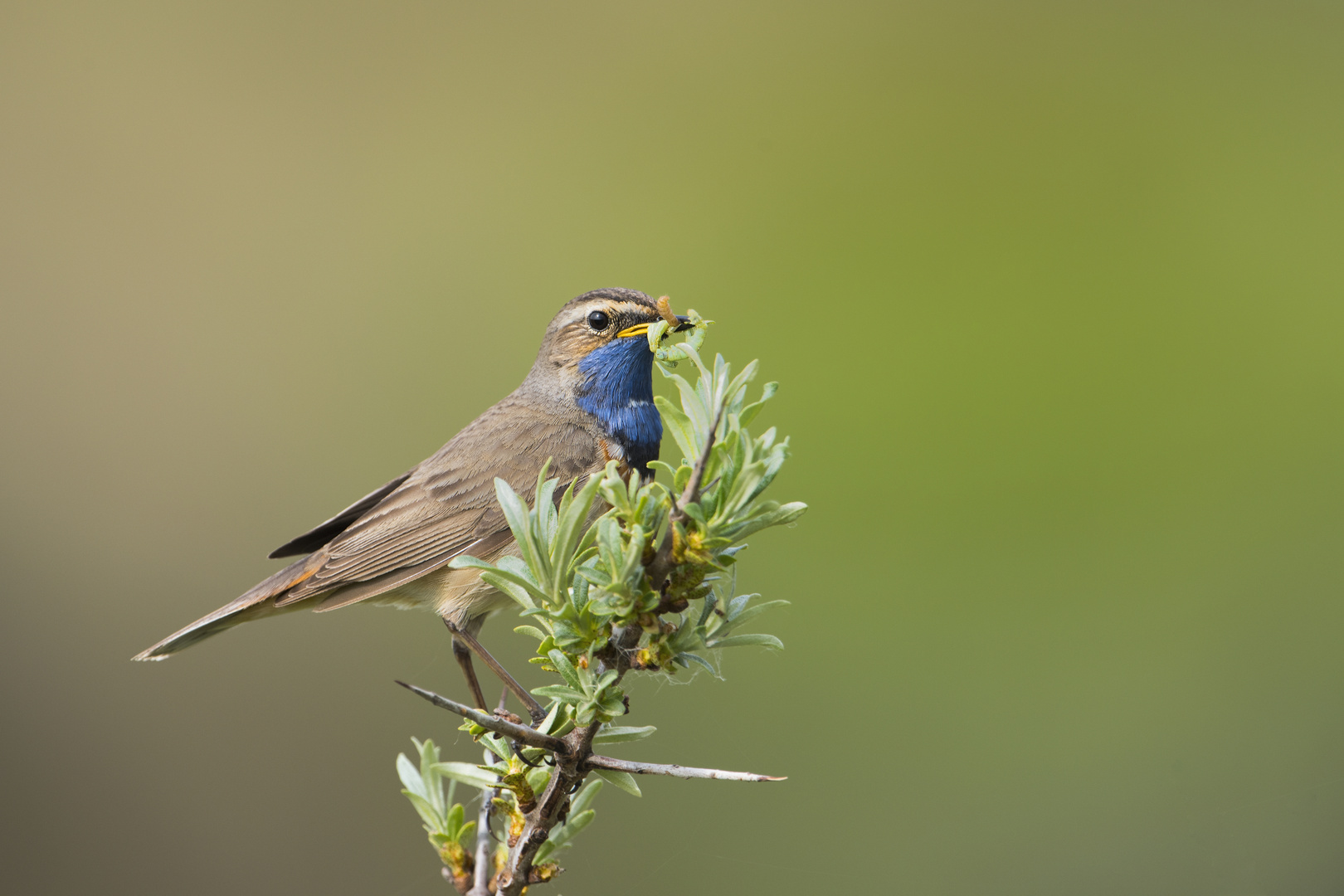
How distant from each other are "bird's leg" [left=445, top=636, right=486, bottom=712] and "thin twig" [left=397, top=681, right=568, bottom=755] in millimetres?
1858

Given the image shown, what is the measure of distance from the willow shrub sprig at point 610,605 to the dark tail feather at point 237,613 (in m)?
2.06

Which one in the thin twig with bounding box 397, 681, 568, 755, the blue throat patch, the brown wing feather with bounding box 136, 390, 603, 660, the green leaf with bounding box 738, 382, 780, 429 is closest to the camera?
the thin twig with bounding box 397, 681, 568, 755

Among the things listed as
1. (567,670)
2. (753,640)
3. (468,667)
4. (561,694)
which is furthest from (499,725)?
(468,667)

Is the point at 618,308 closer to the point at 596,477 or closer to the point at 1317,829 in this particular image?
the point at 596,477

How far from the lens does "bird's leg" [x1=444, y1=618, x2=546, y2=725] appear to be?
11.0ft

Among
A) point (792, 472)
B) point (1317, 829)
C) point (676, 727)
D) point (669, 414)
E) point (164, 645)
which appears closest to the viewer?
point (669, 414)

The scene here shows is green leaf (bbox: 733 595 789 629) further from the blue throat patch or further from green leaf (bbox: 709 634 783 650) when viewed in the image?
the blue throat patch

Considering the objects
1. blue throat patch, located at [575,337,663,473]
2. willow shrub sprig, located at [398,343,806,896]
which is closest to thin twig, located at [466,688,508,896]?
willow shrub sprig, located at [398,343,806,896]

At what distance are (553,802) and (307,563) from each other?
2554 mm

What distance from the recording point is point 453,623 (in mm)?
4133

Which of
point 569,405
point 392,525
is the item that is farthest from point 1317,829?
point 392,525

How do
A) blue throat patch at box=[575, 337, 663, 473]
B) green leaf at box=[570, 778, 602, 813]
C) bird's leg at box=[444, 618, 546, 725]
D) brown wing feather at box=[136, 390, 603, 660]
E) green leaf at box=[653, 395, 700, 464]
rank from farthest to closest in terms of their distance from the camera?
blue throat patch at box=[575, 337, 663, 473], brown wing feather at box=[136, 390, 603, 660], bird's leg at box=[444, 618, 546, 725], green leaf at box=[570, 778, 602, 813], green leaf at box=[653, 395, 700, 464]

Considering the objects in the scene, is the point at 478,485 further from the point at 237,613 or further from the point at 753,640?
the point at 753,640

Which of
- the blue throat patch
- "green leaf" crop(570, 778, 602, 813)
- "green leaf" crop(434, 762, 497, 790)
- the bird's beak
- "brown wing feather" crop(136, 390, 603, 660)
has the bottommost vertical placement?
"green leaf" crop(570, 778, 602, 813)
